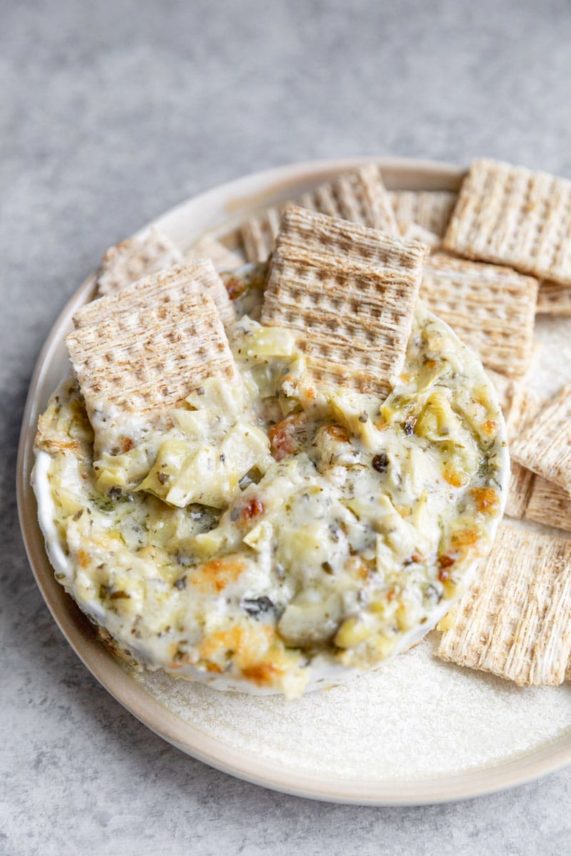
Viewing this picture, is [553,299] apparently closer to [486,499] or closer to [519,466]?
[519,466]

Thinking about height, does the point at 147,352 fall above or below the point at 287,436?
above

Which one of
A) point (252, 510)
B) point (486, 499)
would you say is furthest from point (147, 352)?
point (486, 499)

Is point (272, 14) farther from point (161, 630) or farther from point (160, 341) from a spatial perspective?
point (161, 630)

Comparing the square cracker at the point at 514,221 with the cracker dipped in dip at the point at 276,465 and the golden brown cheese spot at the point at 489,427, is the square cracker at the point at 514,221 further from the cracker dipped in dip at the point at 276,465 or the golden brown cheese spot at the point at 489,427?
the golden brown cheese spot at the point at 489,427

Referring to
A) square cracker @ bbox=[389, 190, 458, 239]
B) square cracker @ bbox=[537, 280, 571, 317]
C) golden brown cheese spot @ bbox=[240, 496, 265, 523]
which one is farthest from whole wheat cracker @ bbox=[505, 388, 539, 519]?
golden brown cheese spot @ bbox=[240, 496, 265, 523]

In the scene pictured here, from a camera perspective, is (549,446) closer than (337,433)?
No

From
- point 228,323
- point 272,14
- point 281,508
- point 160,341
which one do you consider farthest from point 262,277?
point 272,14

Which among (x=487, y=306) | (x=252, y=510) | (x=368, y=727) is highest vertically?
(x=487, y=306)
